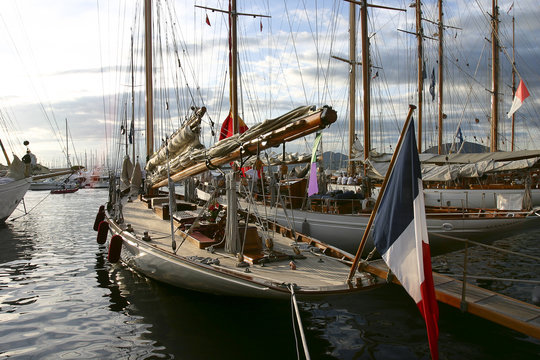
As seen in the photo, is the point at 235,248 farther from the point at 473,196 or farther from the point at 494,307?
the point at 473,196

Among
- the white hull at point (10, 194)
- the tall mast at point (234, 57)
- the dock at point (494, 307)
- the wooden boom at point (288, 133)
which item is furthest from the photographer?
the white hull at point (10, 194)

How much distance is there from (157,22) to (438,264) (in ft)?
56.7

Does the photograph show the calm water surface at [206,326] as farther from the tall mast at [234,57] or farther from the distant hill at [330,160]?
the distant hill at [330,160]

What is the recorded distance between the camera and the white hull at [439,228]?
1148 cm

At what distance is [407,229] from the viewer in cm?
470

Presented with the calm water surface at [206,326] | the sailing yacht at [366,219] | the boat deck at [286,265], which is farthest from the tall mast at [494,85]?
the boat deck at [286,265]

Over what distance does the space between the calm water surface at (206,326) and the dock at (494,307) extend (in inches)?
53.3

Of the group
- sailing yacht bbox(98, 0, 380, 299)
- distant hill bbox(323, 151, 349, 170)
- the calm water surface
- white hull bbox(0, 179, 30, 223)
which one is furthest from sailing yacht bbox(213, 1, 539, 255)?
white hull bbox(0, 179, 30, 223)

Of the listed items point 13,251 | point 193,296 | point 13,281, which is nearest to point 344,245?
point 193,296

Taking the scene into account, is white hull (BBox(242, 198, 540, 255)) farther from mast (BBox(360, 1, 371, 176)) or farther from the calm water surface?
mast (BBox(360, 1, 371, 176))

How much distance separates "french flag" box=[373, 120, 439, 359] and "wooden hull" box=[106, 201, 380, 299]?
1233mm

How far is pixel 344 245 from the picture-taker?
1291 cm

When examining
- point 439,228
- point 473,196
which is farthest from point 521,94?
point 439,228

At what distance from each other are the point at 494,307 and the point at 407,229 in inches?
71.5
